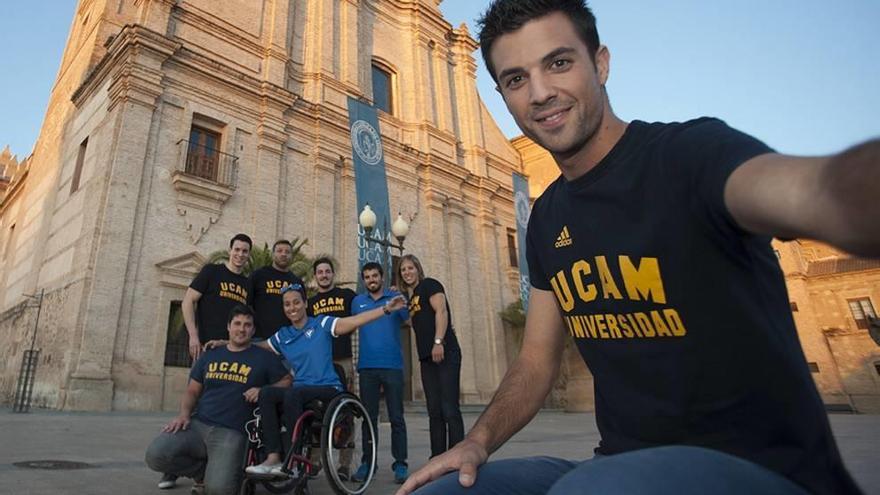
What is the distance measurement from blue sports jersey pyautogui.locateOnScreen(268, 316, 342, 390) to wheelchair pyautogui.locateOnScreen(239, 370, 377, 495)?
236mm

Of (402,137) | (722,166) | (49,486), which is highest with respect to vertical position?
(402,137)

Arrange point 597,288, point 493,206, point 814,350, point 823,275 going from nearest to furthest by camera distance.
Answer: point 597,288 < point 493,206 < point 814,350 < point 823,275

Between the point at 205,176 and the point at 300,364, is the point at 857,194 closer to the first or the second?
the point at 300,364

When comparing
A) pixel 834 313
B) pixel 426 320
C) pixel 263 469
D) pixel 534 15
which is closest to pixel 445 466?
pixel 534 15

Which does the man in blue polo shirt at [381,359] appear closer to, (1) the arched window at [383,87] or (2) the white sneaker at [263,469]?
(2) the white sneaker at [263,469]

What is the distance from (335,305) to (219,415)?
1836 millimetres

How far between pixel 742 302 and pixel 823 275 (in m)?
35.2

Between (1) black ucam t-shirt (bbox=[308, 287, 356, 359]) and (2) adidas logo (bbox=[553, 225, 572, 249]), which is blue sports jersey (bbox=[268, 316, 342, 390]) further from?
(2) adidas logo (bbox=[553, 225, 572, 249])

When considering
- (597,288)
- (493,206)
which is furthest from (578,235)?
(493,206)

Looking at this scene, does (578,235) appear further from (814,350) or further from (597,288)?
(814,350)

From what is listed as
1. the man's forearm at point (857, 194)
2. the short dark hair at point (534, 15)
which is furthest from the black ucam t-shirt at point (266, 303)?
the man's forearm at point (857, 194)

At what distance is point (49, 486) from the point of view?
3.03 m

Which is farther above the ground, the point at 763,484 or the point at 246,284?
the point at 246,284

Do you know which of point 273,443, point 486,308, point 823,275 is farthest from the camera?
point 823,275
